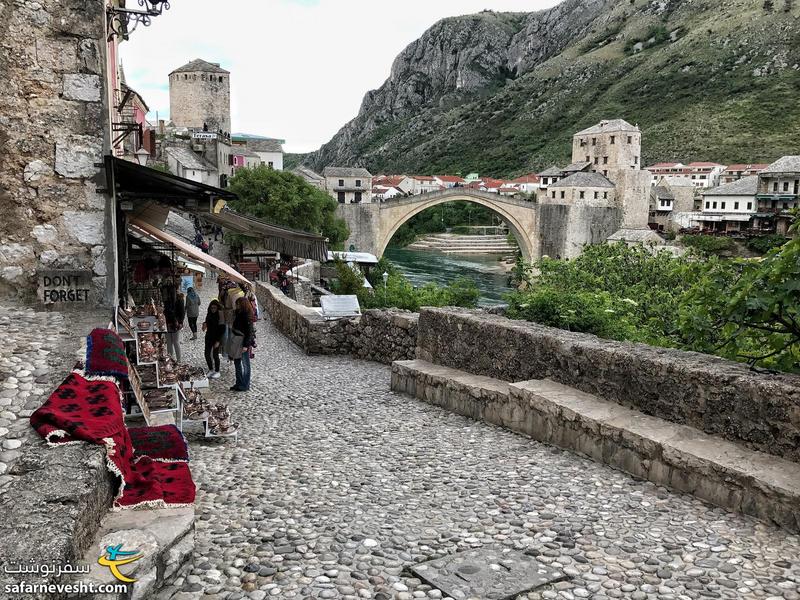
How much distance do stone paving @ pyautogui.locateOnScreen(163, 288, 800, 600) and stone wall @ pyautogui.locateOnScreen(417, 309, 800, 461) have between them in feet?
1.98

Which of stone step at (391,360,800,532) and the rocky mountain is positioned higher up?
the rocky mountain

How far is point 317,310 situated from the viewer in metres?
12.7

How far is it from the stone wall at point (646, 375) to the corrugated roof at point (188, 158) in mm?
36676

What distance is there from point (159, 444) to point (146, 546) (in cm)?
145

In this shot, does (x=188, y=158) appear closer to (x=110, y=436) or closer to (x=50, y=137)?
(x=50, y=137)

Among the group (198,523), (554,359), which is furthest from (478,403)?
(198,523)

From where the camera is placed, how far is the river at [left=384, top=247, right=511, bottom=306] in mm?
46806

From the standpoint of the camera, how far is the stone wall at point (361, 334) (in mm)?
10078

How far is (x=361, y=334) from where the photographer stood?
10.9 metres

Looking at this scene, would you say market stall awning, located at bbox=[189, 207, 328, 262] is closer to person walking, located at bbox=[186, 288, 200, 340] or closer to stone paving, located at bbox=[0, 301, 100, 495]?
stone paving, located at bbox=[0, 301, 100, 495]

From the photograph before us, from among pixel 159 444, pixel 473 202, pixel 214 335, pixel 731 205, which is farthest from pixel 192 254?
pixel 731 205

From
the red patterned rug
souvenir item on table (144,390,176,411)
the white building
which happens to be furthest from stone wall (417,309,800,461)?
the white building

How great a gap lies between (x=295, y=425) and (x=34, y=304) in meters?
2.48

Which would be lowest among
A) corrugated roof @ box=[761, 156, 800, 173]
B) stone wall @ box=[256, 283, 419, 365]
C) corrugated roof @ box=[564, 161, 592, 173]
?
stone wall @ box=[256, 283, 419, 365]
